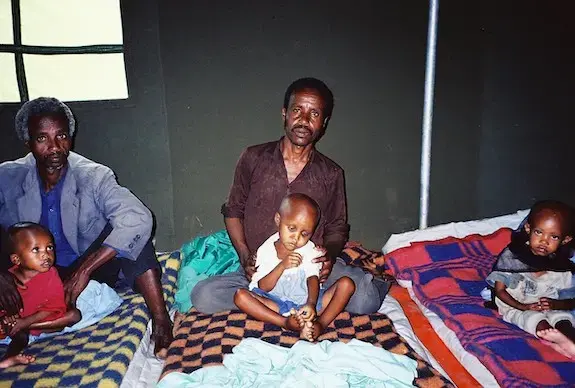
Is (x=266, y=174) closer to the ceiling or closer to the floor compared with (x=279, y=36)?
closer to the floor

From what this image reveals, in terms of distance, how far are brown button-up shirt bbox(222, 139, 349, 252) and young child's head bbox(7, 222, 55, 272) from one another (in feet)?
3.37

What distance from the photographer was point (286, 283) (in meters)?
2.52

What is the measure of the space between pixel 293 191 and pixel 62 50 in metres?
1.89

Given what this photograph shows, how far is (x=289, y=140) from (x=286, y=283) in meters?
0.88

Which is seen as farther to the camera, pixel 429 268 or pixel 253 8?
pixel 253 8

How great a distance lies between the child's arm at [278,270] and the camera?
8.02 ft

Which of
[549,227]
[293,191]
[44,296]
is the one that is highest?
[293,191]

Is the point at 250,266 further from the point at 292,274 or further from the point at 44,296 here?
the point at 44,296

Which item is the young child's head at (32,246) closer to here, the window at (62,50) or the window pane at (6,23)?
the window at (62,50)

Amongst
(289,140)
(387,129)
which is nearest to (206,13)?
(289,140)

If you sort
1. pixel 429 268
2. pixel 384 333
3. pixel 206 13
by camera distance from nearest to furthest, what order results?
pixel 384 333 < pixel 429 268 < pixel 206 13

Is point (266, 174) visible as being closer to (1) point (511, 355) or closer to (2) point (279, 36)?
(2) point (279, 36)

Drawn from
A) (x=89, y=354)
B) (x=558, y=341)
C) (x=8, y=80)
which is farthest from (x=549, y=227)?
(x=8, y=80)

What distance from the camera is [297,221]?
243 cm
